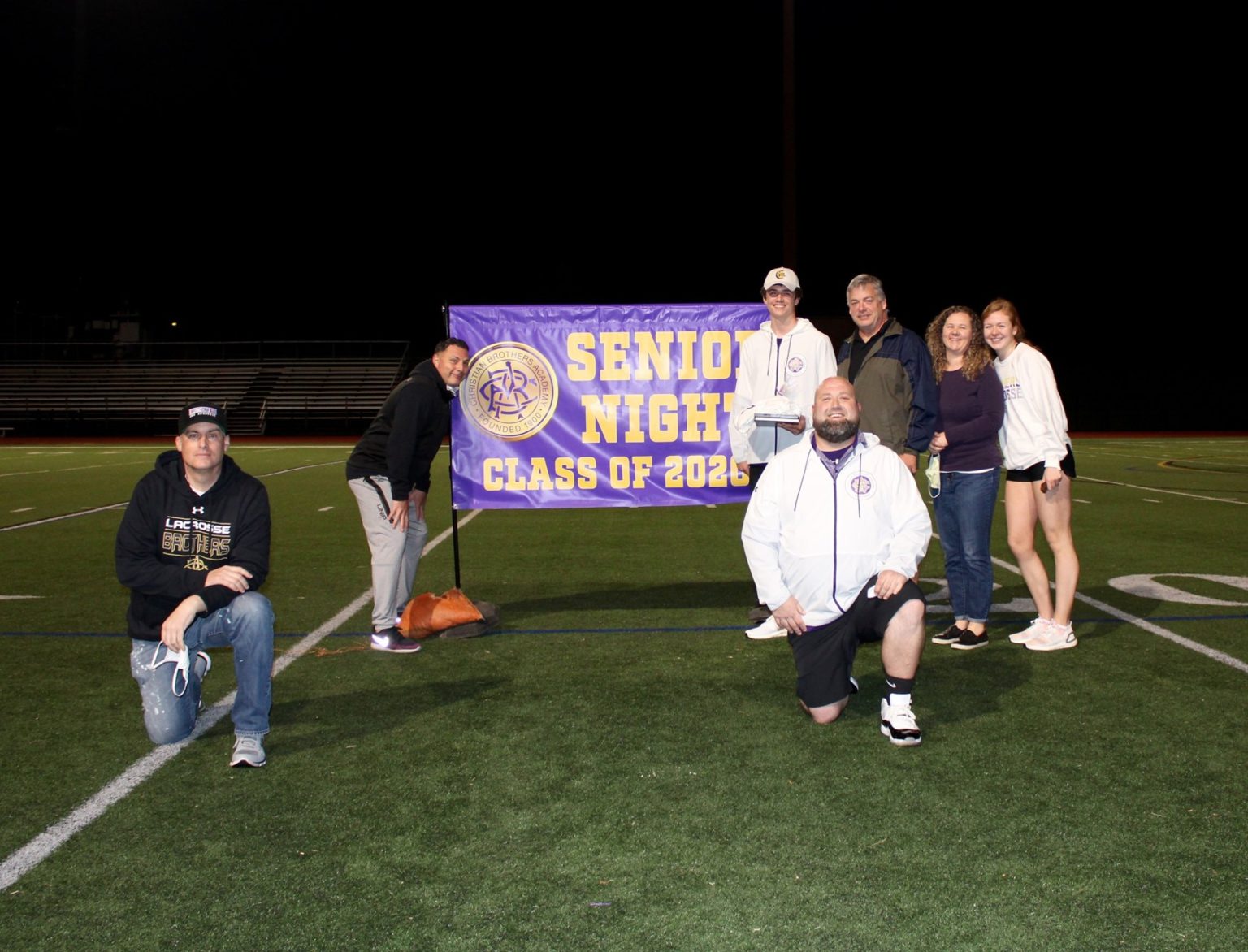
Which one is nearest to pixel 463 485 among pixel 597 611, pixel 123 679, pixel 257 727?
pixel 597 611

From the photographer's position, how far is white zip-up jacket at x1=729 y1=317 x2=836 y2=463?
229 inches

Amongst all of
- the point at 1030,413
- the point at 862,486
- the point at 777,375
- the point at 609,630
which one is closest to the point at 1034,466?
the point at 1030,413

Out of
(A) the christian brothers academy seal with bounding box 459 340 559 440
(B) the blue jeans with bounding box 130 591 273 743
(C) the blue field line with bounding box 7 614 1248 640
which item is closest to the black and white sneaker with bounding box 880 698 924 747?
(C) the blue field line with bounding box 7 614 1248 640

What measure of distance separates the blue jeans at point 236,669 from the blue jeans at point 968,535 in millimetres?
3485

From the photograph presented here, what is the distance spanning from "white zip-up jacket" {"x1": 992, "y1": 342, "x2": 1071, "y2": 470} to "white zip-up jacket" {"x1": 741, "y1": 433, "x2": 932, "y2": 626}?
55.0 inches

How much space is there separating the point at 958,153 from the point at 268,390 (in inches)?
1051

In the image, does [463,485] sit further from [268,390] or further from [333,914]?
[268,390]

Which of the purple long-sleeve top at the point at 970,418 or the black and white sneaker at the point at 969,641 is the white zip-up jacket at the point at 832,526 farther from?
the black and white sneaker at the point at 969,641

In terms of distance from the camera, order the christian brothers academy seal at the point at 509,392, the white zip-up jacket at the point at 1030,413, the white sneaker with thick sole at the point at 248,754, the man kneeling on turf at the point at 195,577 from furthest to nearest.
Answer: the christian brothers academy seal at the point at 509,392 < the white zip-up jacket at the point at 1030,413 < the man kneeling on turf at the point at 195,577 < the white sneaker with thick sole at the point at 248,754

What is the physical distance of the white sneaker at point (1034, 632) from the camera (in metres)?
5.45

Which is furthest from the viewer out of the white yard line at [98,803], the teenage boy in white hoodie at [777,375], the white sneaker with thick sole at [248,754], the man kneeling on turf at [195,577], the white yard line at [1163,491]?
the white yard line at [1163,491]

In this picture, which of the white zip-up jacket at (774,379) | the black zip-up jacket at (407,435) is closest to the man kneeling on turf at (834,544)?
the white zip-up jacket at (774,379)

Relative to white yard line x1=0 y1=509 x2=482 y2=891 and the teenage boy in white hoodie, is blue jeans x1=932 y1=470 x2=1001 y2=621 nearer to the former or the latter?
the teenage boy in white hoodie

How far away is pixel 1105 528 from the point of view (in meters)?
10.0
